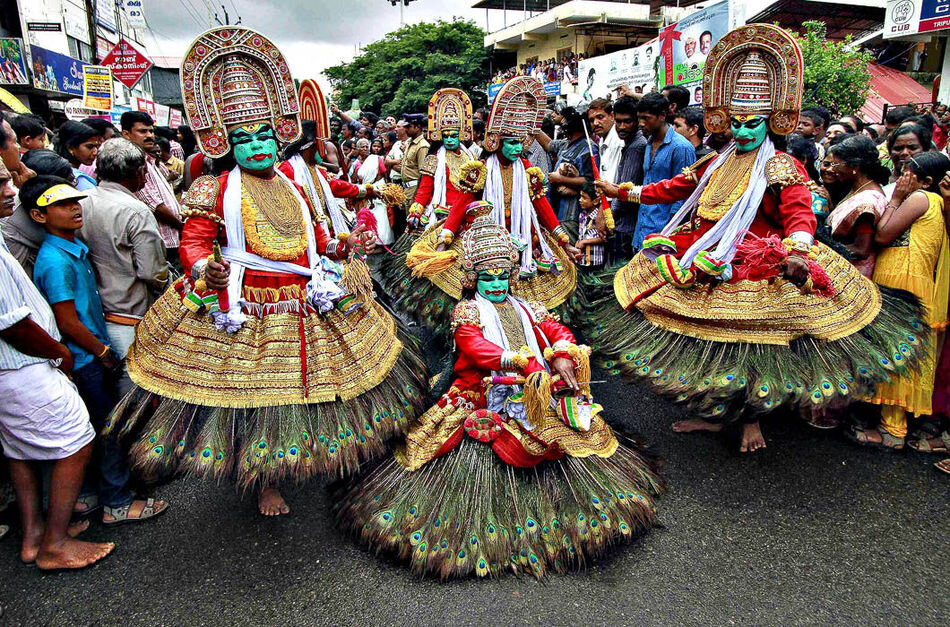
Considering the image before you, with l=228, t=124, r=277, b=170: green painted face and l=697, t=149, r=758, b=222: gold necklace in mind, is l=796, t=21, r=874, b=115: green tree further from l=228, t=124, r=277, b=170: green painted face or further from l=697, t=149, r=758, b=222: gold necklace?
l=228, t=124, r=277, b=170: green painted face

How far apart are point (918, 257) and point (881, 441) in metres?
1.21

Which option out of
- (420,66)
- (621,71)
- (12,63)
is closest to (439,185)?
(12,63)

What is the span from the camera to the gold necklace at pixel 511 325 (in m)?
3.03

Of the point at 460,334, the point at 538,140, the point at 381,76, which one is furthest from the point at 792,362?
the point at 381,76

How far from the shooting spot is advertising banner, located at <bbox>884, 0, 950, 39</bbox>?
16.4 m

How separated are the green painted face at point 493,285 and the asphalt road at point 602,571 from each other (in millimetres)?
1385

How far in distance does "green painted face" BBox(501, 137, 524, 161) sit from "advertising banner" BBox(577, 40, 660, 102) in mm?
13032

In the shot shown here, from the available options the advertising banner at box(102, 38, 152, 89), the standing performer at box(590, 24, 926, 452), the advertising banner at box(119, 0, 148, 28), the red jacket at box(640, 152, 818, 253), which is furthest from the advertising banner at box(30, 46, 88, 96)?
the standing performer at box(590, 24, 926, 452)

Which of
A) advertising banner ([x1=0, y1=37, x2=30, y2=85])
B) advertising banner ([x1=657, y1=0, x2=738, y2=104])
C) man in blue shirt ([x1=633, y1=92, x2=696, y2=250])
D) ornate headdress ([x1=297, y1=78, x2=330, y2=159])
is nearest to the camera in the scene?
ornate headdress ([x1=297, y1=78, x2=330, y2=159])

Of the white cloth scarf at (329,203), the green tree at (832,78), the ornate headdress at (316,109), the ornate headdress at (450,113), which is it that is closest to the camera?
the white cloth scarf at (329,203)

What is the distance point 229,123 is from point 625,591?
117 inches

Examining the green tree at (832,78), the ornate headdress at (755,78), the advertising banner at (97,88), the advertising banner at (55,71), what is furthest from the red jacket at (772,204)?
the advertising banner at (55,71)

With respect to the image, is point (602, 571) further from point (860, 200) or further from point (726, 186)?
point (860, 200)

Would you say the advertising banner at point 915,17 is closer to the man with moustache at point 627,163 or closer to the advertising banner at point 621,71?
the advertising banner at point 621,71
